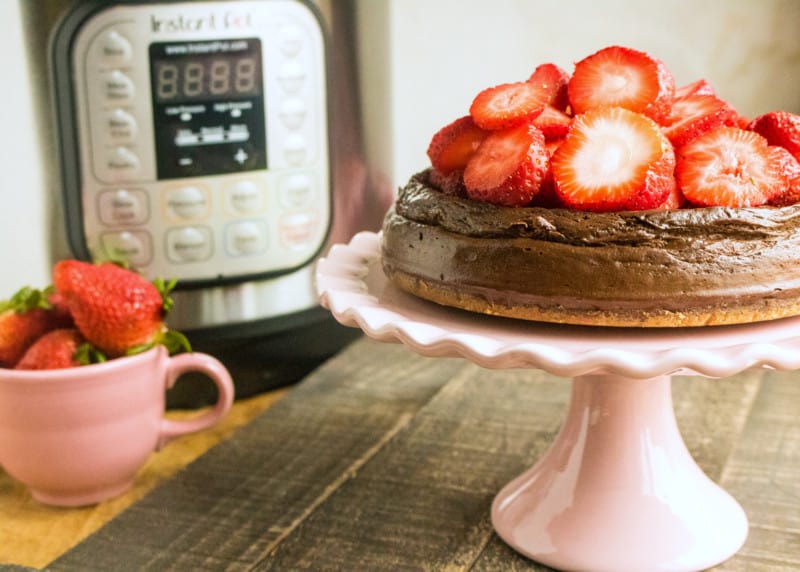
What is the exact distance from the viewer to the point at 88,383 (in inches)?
31.7


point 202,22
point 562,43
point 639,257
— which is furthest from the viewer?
point 562,43

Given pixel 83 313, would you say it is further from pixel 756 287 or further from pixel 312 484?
pixel 756 287

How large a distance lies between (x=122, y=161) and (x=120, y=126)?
0.03m

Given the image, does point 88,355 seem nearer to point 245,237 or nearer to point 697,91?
point 245,237

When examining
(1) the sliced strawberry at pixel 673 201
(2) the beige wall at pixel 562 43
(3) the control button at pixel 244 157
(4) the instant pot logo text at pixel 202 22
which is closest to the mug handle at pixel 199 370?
(3) the control button at pixel 244 157

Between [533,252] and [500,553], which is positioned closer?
[533,252]

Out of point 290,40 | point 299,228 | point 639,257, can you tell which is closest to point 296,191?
point 299,228

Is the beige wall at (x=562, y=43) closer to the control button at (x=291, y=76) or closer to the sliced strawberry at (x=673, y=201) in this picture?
the control button at (x=291, y=76)

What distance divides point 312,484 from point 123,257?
0.32 metres

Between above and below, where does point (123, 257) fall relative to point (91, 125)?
below

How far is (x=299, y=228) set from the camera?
3.49ft

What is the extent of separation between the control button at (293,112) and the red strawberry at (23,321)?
0.30m

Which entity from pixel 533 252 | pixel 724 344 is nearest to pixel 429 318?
pixel 533 252

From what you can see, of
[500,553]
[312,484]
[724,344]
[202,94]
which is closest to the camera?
[724,344]
